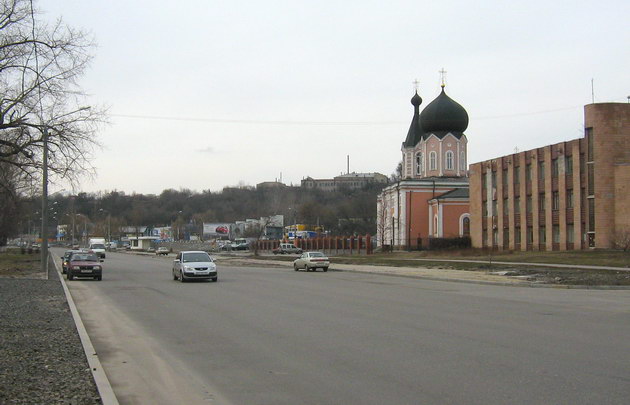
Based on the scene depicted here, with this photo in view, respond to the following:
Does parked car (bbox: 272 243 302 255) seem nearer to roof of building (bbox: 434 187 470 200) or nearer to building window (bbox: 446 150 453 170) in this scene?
roof of building (bbox: 434 187 470 200)

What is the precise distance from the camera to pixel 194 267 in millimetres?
31641

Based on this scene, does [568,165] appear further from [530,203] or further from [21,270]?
[21,270]

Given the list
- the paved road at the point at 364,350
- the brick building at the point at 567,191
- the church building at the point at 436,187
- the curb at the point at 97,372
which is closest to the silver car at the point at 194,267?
the paved road at the point at 364,350

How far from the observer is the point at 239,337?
13.1m

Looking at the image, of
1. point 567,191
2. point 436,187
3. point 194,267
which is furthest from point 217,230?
point 194,267

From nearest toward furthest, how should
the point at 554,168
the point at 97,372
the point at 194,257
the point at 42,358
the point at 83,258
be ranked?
the point at 97,372 → the point at 42,358 → the point at 194,257 → the point at 83,258 → the point at 554,168

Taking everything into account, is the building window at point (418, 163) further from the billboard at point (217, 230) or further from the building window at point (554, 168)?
the billboard at point (217, 230)

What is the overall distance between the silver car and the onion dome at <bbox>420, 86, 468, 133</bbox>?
5302 centimetres

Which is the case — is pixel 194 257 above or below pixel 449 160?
below

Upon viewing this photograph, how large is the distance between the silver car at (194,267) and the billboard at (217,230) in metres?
122

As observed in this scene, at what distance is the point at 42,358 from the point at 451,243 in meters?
62.0

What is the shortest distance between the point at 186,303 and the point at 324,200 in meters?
143

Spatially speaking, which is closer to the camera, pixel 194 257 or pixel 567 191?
pixel 194 257

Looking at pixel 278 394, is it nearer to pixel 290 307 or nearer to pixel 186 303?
pixel 290 307
